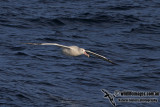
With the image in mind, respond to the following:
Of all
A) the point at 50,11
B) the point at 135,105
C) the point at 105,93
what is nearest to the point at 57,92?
the point at 105,93

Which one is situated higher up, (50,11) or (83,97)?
(50,11)

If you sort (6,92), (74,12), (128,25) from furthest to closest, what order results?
(74,12) < (128,25) < (6,92)

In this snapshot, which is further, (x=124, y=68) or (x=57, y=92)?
(x=124, y=68)

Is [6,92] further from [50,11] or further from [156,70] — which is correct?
[50,11]

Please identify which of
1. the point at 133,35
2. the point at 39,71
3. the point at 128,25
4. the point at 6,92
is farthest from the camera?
the point at 128,25

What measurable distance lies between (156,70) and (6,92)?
705 cm

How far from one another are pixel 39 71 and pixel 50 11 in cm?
1002

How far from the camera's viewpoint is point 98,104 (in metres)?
15.9

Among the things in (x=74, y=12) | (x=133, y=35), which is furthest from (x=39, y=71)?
(x=74, y=12)

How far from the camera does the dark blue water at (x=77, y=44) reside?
1644 centimetres

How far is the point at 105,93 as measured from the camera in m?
16.6

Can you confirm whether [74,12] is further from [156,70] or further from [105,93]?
[105,93]

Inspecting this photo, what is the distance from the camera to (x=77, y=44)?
71.9 ft

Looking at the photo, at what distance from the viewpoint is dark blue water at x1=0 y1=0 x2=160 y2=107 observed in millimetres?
16438
